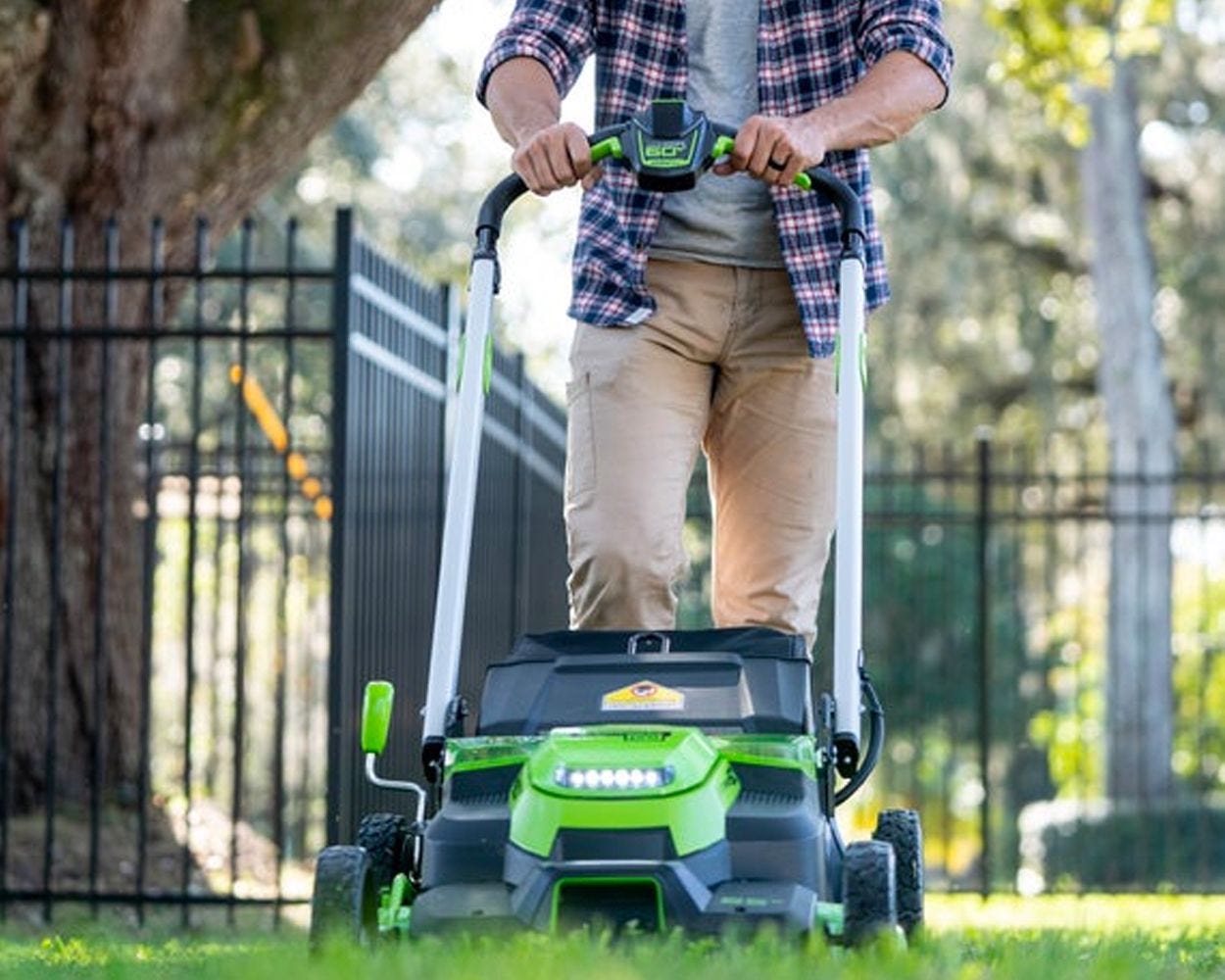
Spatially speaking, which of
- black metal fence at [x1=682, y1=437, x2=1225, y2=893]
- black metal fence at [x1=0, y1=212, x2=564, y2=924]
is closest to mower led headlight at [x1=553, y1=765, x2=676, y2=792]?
black metal fence at [x1=0, y1=212, x2=564, y2=924]

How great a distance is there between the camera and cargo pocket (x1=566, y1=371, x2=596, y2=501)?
437cm

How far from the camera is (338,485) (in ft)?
23.1

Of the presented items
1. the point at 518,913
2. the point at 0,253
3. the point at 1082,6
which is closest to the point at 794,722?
the point at 518,913

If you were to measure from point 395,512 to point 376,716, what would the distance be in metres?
3.74

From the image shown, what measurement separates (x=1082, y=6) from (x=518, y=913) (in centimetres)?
921

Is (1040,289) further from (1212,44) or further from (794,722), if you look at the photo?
(794,722)

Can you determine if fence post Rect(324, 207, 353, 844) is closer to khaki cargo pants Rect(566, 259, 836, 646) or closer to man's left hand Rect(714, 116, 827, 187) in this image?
khaki cargo pants Rect(566, 259, 836, 646)

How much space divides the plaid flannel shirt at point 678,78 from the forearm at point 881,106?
0.04m

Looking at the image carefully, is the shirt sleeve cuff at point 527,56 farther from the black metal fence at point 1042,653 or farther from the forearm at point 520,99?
the black metal fence at point 1042,653

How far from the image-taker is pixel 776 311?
4.63 m

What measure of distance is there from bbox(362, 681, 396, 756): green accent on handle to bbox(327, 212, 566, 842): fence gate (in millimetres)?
2746

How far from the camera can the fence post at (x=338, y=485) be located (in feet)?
22.6

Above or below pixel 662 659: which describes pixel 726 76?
above

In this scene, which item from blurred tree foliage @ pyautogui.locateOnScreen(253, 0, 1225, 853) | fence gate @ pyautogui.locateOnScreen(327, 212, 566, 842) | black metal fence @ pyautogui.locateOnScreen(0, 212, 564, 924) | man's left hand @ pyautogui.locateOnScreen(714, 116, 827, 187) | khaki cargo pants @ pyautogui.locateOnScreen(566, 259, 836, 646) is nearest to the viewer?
man's left hand @ pyautogui.locateOnScreen(714, 116, 827, 187)
